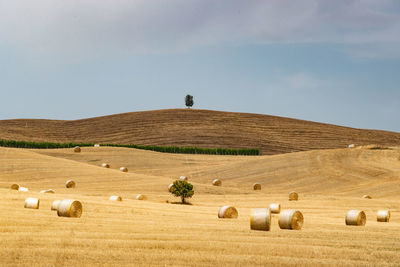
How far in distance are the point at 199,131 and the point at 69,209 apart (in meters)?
59.7

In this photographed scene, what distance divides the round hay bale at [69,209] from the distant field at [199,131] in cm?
5264

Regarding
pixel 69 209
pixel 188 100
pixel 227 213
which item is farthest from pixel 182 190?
pixel 188 100

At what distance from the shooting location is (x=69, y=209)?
55.9 ft

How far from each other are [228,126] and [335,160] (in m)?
32.2

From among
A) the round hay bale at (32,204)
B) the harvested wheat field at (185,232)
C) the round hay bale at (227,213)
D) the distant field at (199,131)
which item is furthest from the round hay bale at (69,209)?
the distant field at (199,131)

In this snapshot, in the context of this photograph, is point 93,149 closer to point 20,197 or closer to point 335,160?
point 335,160

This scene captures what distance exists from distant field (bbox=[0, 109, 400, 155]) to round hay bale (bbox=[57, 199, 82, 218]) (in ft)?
173

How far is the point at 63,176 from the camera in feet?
138

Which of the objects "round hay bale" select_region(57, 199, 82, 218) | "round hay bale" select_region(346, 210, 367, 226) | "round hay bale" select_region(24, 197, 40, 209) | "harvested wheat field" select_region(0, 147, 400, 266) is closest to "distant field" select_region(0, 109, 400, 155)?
"harvested wheat field" select_region(0, 147, 400, 266)

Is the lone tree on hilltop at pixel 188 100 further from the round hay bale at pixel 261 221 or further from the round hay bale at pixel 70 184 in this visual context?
the round hay bale at pixel 261 221

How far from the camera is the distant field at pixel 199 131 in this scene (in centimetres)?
7325

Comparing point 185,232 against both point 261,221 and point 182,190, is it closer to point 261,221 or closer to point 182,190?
point 261,221

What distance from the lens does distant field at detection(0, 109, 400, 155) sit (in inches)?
2884

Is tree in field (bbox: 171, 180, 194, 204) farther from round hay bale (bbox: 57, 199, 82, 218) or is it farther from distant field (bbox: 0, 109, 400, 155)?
distant field (bbox: 0, 109, 400, 155)
